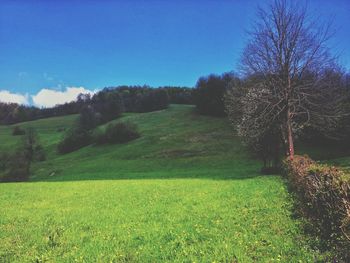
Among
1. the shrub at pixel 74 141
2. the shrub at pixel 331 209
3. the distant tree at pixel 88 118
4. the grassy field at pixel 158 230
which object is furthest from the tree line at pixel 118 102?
the shrub at pixel 331 209

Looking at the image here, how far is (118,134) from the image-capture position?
280 ft

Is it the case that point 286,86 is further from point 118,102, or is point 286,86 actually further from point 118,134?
point 118,102

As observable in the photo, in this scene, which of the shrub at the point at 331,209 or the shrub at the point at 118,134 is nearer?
the shrub at the point at 331,209

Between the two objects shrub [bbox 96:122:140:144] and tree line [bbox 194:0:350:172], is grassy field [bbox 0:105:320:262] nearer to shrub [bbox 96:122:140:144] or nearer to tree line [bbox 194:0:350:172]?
tree line [bbox 194:0:350:172]

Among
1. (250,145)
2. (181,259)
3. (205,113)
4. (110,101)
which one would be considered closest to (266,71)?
(250,145)

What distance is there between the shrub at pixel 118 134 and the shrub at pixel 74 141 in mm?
7651

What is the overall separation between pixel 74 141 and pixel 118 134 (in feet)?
43.5

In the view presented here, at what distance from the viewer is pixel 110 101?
127625 millimetres

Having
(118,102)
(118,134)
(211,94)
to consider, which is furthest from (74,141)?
(211,94)

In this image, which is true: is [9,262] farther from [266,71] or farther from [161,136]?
[161,136]

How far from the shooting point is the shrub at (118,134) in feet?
279

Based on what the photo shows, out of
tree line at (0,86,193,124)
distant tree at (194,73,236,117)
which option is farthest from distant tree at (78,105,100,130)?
distant tree at (194,73,236,117)

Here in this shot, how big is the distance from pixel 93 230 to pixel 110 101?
11839 cm

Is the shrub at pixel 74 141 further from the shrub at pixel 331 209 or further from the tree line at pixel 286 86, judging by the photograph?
the shrub at pixel 331 209
